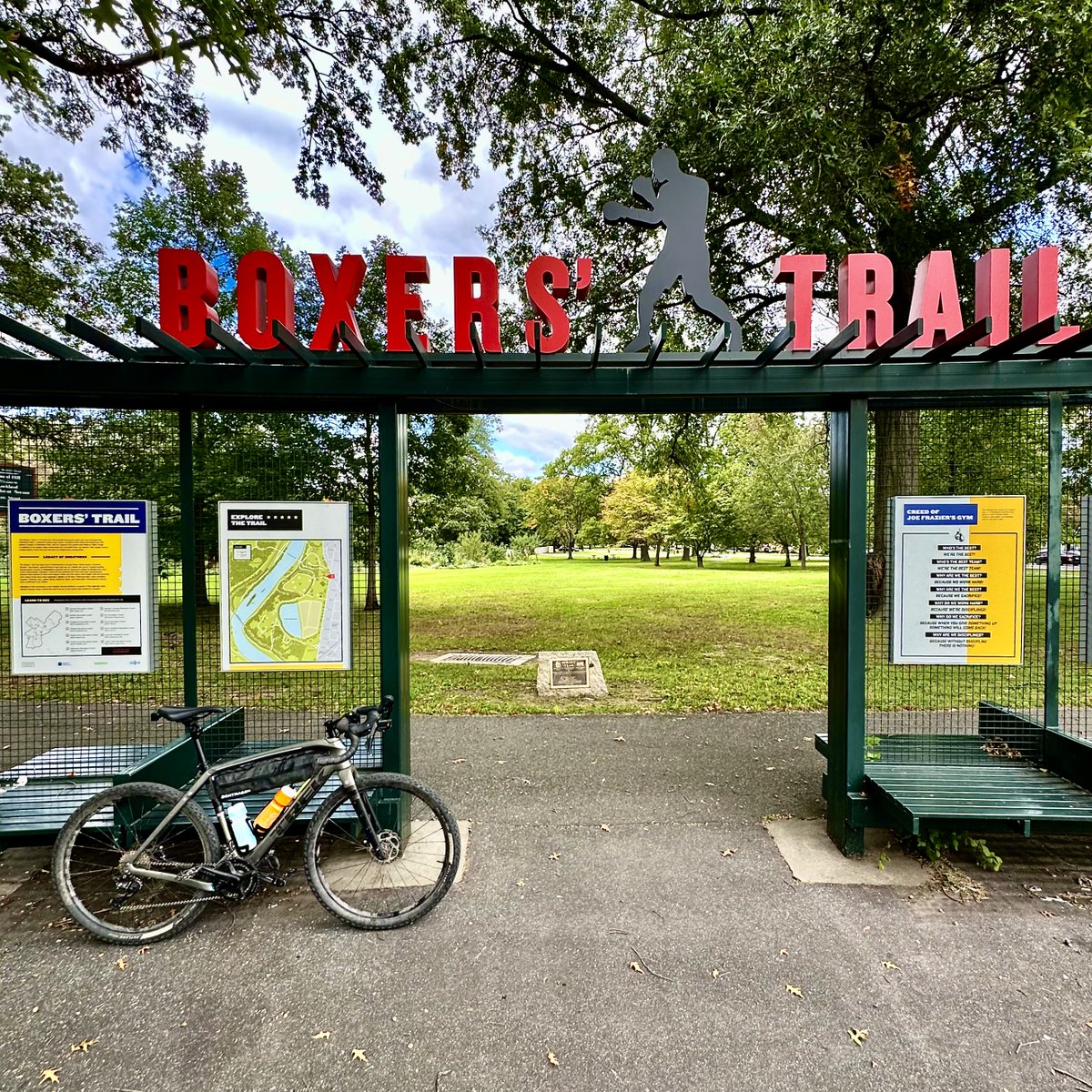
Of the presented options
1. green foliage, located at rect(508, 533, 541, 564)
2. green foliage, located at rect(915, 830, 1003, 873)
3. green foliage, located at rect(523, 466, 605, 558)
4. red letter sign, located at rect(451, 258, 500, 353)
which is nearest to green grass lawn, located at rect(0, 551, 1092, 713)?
green foliage, located at rect(915, 830, 1003, 873)

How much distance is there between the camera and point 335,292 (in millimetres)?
3271

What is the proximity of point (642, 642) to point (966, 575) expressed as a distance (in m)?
7.44

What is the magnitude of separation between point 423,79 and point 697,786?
12424mm

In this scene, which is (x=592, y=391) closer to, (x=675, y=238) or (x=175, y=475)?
(x=675, y=238)

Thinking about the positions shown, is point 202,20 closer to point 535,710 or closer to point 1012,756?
point 535,710

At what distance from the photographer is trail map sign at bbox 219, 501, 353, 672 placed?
341 cm

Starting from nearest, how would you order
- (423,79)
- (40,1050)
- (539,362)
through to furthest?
(40,1050)
(539,362)
(423,79)

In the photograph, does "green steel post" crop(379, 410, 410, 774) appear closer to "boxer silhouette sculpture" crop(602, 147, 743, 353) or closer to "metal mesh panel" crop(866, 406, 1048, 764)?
"boxer silhouette sculpture" crop(602, 147, 743, 353)

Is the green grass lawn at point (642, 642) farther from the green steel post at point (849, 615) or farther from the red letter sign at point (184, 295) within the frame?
the red letter sign at point (184, 295)

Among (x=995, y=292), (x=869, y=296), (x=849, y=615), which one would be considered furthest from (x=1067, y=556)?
(x=869, y=296)

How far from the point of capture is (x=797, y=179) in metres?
7.31

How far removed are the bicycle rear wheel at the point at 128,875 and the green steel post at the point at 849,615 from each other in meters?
3.54

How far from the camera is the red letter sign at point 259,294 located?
10.5 feet

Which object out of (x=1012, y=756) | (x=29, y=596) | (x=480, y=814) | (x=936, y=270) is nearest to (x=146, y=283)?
(x=29, y=596)
